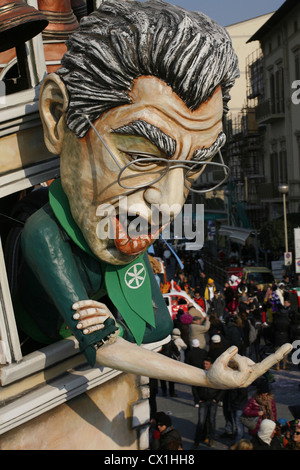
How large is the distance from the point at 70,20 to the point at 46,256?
1965 mm

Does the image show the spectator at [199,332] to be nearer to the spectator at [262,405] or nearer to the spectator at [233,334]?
the spectator at [233,334]

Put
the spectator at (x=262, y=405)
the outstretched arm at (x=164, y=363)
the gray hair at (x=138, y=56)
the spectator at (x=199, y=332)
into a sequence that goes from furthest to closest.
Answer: the spectator at (x=199, y=332) → the spectator at (x=262, y=405) → the outstretched arm at (x=164, y=363) → the gray hair at (x=138, y=56)

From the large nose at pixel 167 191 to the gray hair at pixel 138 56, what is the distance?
323 millimetres

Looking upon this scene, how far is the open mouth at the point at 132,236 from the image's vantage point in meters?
3.35

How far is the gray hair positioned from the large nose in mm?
323

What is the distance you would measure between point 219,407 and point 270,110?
2279 cm

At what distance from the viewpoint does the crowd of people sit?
736 centimetres

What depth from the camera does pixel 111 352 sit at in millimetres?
3338

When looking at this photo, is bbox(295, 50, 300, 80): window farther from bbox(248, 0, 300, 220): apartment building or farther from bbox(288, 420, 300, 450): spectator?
bbox(288, 420, 300, 450): spectator

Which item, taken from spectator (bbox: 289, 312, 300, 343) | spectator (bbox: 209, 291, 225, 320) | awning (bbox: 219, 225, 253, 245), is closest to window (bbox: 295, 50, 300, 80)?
awning (bbox: 219, 225, 253, 245)

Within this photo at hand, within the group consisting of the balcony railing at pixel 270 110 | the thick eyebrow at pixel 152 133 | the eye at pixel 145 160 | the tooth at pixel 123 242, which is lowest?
the tooth at pixel 123 242

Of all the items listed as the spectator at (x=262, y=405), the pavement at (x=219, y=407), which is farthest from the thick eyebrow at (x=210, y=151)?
the pavement at (x=219, y=407)

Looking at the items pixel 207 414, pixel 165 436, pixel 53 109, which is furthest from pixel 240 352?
pixel 53 109

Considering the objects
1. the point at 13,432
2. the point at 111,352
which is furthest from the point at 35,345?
the point at 111,352
